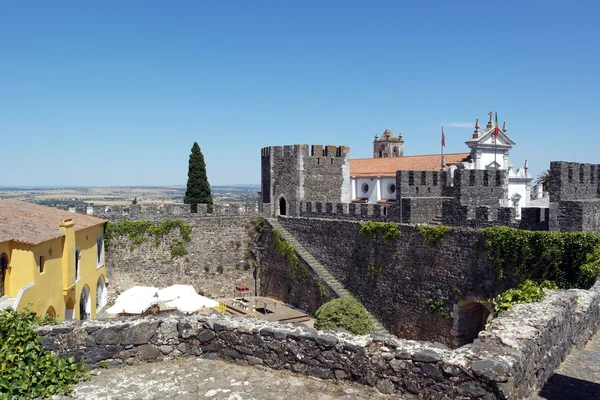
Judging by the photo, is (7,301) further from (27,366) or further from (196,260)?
(196,260)

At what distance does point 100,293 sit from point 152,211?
147 inches

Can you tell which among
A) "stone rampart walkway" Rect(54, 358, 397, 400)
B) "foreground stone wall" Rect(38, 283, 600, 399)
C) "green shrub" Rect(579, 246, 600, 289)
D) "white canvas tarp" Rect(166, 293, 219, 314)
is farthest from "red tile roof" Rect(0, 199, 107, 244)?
"green shrub" Rect(579, 246, 600, 289)

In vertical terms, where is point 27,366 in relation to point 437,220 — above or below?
below

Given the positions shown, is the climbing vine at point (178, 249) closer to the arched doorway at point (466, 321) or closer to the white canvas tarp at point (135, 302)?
the white canvas tarp at point (135, 302)

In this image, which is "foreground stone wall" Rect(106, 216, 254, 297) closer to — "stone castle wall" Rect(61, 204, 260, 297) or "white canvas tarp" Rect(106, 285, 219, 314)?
"stone castle wall" Rect(61, 204, 260, 297)

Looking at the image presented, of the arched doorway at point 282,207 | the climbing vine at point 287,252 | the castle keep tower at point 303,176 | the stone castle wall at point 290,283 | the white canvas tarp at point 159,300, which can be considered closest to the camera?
the white canvas tarp at point 159,300

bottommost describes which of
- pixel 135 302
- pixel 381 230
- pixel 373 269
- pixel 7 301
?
pixel 135 302

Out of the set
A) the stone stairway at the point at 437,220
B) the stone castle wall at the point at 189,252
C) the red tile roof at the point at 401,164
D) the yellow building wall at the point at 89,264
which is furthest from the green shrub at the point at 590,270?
the red tile roof at the point at 401,164

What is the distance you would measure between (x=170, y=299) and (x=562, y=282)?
430 inches

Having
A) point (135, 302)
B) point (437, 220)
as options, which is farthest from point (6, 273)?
point (437, 220)

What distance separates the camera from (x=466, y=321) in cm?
1485

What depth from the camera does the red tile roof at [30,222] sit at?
1246 centimetres

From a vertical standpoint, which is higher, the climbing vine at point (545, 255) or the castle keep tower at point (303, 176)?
the castle keep tower at point (303, 176)

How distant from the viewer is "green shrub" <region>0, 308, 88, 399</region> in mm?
5254
